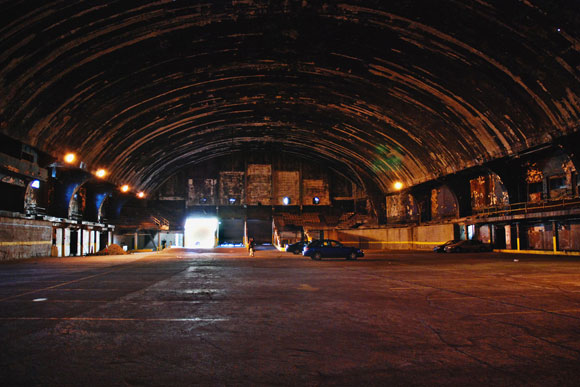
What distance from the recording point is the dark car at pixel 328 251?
24.8 meters

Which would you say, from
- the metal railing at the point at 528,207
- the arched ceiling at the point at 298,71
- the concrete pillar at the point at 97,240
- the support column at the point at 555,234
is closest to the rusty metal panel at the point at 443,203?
the metal railing at the point at 528,207

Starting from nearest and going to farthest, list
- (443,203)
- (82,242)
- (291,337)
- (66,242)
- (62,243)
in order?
(291,337)
(62,243)
(66,242)
(82,242)
(443,203)

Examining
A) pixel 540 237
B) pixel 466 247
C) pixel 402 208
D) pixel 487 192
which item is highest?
pixel 487 192

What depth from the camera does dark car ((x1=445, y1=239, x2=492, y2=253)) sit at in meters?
35.0

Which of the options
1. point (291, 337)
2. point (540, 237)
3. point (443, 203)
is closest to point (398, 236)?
point (443, 203)

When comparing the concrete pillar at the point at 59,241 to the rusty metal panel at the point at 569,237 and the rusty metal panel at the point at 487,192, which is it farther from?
the rusty metal panel at the point at 569,237

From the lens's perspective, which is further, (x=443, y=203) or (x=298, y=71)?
(x=443, y=203)

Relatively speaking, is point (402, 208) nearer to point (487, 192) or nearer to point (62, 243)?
point (487, 192)

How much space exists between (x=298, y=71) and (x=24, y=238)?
21.4m

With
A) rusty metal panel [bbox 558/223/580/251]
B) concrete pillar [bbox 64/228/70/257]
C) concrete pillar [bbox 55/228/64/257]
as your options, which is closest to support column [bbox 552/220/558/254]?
rusty metal panel [bbox 558/223/580/251]

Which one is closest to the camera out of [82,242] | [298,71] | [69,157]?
[69,157]

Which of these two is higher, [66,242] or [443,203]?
[443,203]

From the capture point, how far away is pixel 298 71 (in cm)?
2819

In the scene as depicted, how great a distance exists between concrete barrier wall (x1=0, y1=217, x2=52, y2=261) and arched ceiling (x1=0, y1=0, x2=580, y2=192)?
5.24 meters
